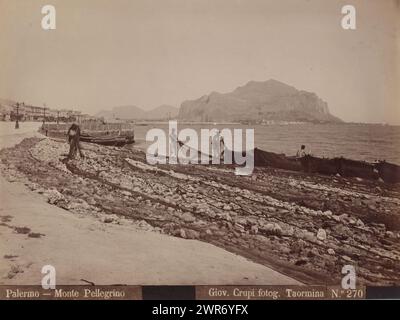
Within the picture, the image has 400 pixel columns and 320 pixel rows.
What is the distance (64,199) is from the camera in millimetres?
2320

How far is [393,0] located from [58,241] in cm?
208

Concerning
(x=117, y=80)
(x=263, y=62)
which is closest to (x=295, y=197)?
(x=263, y=62)

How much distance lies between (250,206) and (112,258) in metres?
0.74

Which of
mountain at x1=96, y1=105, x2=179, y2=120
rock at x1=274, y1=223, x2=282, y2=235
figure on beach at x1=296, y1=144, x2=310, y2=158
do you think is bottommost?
rock at x1=274, y1=223, x2=282, y2=235

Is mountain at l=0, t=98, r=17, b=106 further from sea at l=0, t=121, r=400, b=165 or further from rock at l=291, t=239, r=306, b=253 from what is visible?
rock at l=291, t=239, r=306, b=253

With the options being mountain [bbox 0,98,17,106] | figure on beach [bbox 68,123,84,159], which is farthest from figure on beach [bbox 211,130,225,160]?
mountain [bbox 0,98,17,106]

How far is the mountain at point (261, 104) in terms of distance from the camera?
7.52ft

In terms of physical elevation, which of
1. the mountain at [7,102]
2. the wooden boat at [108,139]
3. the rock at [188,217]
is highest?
the mountain at [7,102]

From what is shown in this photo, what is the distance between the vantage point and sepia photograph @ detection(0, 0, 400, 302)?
224cm

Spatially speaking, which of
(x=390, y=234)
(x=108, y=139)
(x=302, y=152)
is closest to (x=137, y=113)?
(x=108, y=139)

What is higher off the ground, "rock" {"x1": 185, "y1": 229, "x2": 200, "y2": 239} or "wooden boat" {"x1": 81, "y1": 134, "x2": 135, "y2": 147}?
"wooden boat" {"x1": 81, "y1": 134, "x2": 135, "y2": 147}

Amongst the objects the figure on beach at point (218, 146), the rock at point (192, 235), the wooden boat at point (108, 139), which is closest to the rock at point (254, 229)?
the rock at point (192, 235)

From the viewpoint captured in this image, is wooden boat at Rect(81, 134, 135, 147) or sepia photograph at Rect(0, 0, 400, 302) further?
wooden boat at Rect(81, 134, 135, 147)

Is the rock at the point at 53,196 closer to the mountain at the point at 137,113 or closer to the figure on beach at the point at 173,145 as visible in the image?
the mountain at the point at 137,113
